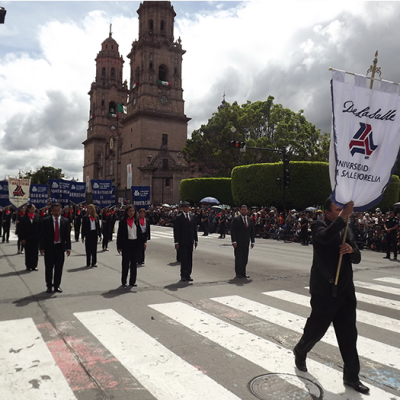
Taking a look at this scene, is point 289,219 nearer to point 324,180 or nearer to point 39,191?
point 324,180

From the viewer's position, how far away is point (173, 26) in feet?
210

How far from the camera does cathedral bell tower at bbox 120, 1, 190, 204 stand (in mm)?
59812

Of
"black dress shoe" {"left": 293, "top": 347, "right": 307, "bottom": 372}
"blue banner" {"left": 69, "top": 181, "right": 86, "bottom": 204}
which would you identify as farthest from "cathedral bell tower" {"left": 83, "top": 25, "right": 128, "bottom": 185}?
"black dress shoe" {"left": 293, "top": 347, "right": 307, "bottom": 372}

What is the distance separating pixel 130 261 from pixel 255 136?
119 ft

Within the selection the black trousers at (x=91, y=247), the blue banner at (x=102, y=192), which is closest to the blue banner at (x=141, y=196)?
the blue banner at (x=102, y=192)

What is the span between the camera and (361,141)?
401cm

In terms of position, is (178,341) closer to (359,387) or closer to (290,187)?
(359,387)

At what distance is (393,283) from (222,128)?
1499 inches

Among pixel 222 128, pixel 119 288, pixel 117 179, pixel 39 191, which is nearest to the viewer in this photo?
pixel 119 288

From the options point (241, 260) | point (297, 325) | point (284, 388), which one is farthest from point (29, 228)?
point (284, 388)

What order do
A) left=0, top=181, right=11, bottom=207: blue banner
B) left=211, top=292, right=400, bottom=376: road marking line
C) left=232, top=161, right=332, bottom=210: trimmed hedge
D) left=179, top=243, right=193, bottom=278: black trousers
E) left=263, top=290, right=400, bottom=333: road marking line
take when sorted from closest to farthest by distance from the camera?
1. left=211, top=292, right=400, bottom=376: road marking line
2. left=263, top=290, right=400, bottom=333: road marking line
3. left=179, top=243, right=193, bottom=278: black trousers
4. left=0, top=181, right=11, bottom=207: blue banner
5. left=232, top=161, right=332, bottom=210: trimmed hedge

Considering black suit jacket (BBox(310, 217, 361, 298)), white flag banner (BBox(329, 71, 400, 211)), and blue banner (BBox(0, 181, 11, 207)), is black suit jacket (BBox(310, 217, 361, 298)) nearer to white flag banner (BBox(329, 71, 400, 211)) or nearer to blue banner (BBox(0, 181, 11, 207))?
white flag banner (BBox(329, 71, 400, 211))

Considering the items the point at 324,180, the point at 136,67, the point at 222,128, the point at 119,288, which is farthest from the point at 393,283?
the point at 136,67

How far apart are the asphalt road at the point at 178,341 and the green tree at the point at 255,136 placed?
32.4 m
